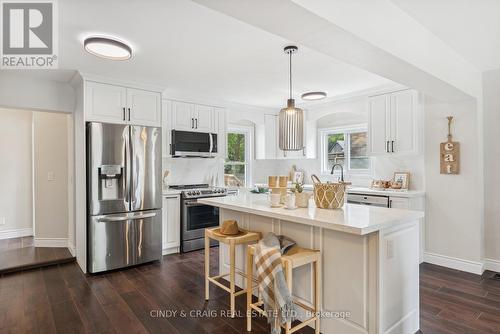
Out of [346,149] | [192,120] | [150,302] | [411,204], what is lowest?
[150,302]

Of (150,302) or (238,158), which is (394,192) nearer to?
(238,158)

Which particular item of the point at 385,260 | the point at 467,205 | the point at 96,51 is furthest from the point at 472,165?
the point at 96,51

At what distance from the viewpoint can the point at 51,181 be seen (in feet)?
15.4

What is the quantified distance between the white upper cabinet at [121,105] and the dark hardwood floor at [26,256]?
79.4 inches

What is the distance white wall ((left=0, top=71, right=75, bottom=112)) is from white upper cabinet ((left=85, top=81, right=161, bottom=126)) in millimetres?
683

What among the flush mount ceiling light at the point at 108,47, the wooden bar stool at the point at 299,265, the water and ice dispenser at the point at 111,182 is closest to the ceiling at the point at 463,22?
the wooden bar stool at the point at 299,265

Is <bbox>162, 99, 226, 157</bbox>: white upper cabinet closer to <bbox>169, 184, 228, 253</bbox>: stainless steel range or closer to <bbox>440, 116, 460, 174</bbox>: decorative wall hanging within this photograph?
<bbox>169, 184, 228, 253</bbox>: stainless steel range

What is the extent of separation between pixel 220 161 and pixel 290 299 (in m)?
3.57

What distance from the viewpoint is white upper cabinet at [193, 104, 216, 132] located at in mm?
4695

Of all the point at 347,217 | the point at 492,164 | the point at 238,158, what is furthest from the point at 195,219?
the point at 492,164

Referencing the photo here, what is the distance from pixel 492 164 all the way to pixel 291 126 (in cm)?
267

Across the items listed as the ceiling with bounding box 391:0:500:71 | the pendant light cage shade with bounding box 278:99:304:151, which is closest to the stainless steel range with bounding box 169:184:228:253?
the pendant light cage shade with bounding box 278:99:304:151

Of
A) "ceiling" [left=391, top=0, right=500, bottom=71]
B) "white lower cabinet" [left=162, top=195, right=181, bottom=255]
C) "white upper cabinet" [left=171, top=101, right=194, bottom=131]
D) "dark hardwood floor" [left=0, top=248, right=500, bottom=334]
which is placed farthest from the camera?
"white upper cabinet" [left=171, top=101, right=194, bottom=131]

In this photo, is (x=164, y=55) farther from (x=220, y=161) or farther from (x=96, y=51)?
(x=220, y=161)
